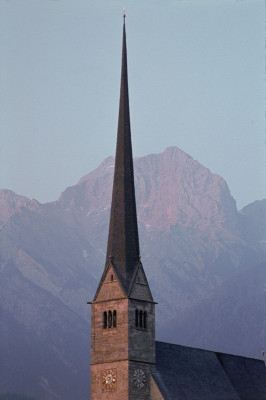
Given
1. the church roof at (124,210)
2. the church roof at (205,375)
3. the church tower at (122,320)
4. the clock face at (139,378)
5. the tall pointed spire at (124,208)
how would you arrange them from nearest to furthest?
1. the clock face at (139,378)
2. the church tower at (122,320)
3. the church roof at (124,210)
4. the tall pointed spire at (124,208)
5. the church roof at (205,375)

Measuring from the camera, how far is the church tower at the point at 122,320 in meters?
76.8

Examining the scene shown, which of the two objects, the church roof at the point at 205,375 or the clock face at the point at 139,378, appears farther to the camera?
the church roof at the point at 205,375

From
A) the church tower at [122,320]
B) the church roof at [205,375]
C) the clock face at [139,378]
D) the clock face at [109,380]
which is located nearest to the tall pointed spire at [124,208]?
the church tower at [122,320]

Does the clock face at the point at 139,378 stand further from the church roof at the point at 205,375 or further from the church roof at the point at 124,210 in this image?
the church roof at the point at 124,210

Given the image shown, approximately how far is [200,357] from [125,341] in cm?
1469

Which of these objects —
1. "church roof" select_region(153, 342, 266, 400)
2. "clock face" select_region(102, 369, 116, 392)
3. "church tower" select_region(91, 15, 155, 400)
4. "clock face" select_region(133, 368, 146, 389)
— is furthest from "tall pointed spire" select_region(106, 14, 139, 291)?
"church roof" select_region(153, 342, 266, 400)

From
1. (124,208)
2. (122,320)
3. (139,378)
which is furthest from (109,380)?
(124,208)

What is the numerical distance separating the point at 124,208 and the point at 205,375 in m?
19.7

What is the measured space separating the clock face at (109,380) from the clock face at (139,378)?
1908mm

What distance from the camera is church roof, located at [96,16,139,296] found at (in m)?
79.9

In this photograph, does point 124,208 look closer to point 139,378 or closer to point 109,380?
point 139,378

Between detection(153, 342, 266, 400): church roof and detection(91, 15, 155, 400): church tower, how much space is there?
2.87 m

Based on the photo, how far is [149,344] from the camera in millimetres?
79375

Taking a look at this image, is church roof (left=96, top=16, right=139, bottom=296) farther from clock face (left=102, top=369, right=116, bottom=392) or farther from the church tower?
clock face (left=102, top=369, right=116, bottom=392)
